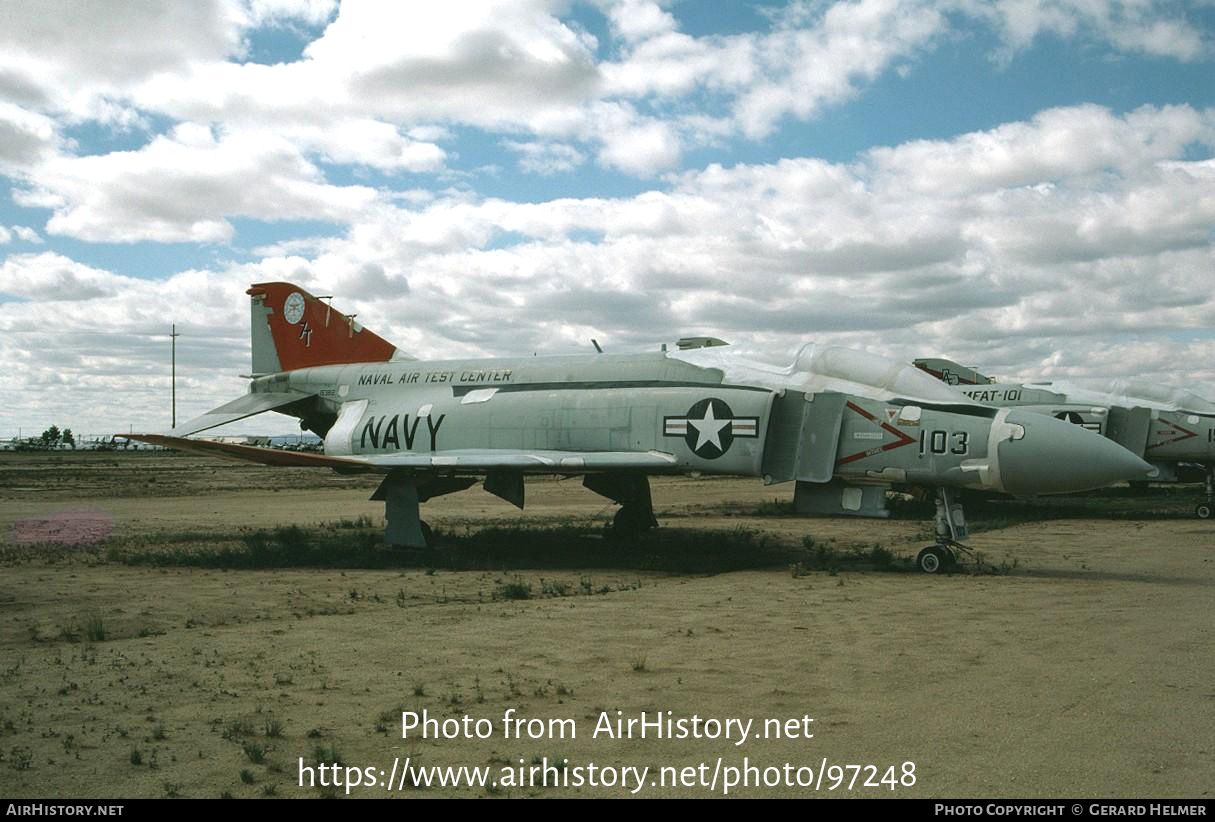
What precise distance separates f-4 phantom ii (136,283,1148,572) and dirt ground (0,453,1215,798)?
121cm

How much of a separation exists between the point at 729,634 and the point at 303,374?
11904mm

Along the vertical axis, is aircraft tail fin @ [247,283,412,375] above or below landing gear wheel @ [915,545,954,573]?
above

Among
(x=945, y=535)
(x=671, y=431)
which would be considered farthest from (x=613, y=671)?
(x=671, y=431)

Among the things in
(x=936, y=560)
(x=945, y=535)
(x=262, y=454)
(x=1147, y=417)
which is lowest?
(x=936, y=560)

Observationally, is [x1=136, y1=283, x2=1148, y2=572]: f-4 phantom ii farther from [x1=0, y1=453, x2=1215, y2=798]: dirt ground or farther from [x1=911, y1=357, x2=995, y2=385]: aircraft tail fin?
[x1=911, y1=357, x2=995, y2=385]: aircraft tail fin

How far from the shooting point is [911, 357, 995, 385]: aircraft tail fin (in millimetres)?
25359

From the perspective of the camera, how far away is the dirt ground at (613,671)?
4320 mm

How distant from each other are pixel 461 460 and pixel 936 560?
6.10 m

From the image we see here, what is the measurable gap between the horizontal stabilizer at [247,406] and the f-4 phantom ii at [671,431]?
0.03 meters

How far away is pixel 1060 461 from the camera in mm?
9719

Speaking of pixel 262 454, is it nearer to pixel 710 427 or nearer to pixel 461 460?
pixel 461 460

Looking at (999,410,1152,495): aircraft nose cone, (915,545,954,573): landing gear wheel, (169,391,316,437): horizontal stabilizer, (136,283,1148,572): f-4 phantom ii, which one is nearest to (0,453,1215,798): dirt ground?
(915,545,954,573): landing gear wheel

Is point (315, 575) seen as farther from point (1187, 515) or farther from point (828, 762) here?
point (1187, 515)

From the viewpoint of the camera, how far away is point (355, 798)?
13.1 ft
